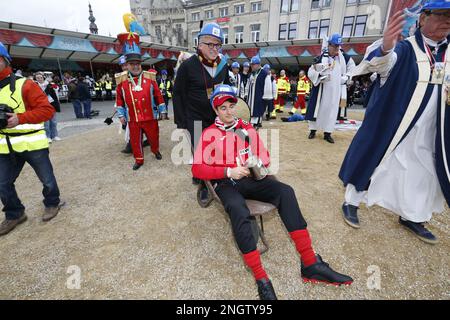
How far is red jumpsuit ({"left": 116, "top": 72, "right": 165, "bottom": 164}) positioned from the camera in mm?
4348

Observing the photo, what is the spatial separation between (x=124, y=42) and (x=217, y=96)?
3232 millimetres

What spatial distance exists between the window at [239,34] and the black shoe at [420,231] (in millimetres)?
31360

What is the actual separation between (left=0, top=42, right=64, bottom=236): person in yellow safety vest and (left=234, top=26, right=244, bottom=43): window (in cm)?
3103

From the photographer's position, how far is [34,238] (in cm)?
266

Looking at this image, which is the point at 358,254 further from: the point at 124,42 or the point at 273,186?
the point at 124,42

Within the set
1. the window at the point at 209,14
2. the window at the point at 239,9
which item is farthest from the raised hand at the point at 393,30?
the window at the point at 209,14

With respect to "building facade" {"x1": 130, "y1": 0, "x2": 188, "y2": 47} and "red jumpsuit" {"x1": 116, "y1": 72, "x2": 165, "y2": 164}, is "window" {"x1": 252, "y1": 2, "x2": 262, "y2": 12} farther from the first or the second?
"red jumpsuit" {"x1": 116, "y1": 72, "x2": 165, "y2": 164}

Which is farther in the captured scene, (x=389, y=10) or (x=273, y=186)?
(x=389, y=10)

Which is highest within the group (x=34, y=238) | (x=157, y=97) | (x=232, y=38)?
(x=232, y=38)

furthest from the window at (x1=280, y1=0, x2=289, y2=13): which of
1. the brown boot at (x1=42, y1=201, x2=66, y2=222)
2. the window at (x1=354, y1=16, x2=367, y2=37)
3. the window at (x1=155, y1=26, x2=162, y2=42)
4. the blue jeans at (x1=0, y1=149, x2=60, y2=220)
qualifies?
the brown boot at (x1=42, y1=201, x2=66, y2=222)

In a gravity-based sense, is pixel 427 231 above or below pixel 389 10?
below

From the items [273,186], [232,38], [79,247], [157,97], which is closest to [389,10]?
[232,38]

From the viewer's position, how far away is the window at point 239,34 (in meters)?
29.3

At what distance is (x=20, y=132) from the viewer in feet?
8.39
